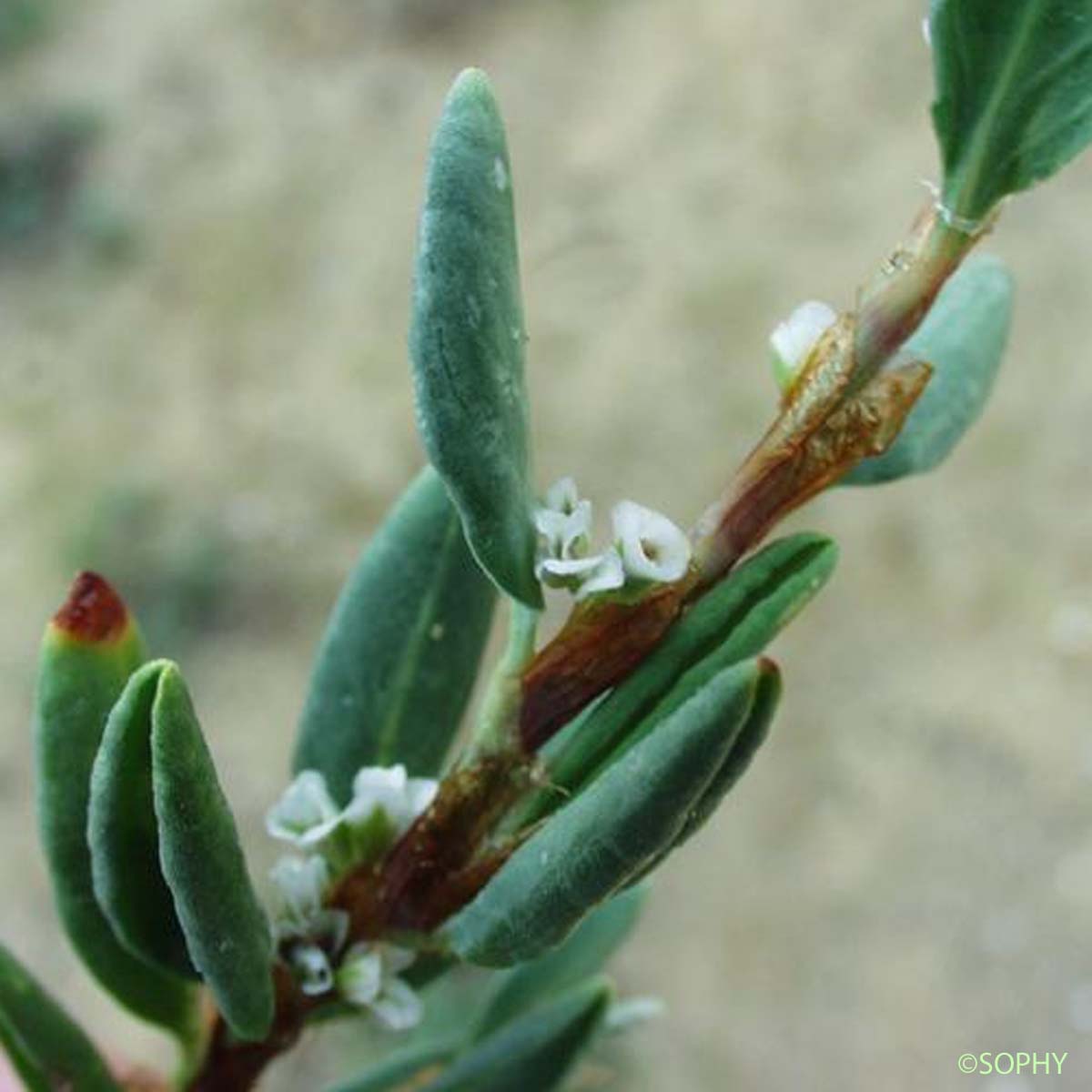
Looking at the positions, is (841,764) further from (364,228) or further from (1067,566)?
(364,228)

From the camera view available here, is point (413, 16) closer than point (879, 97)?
No

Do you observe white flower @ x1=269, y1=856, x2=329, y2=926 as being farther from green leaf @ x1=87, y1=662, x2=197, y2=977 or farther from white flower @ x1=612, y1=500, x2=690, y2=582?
white flower @ x1=612, y1=500, x2=690, y2=582

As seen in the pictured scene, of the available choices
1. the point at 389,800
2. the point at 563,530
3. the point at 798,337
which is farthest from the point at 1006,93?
the point at 389,800

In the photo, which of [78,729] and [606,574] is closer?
[606,574]

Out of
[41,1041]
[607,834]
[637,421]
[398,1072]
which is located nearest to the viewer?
[607,834]

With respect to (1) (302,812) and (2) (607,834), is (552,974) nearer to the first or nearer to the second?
(1) (302,812)

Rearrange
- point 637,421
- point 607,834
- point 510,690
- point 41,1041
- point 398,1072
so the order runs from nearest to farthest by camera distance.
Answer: point 607,834 < point 510,690 < point 41,1041 < point 398,1072 < point 637,421

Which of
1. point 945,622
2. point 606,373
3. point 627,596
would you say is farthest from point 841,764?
point 627,596
